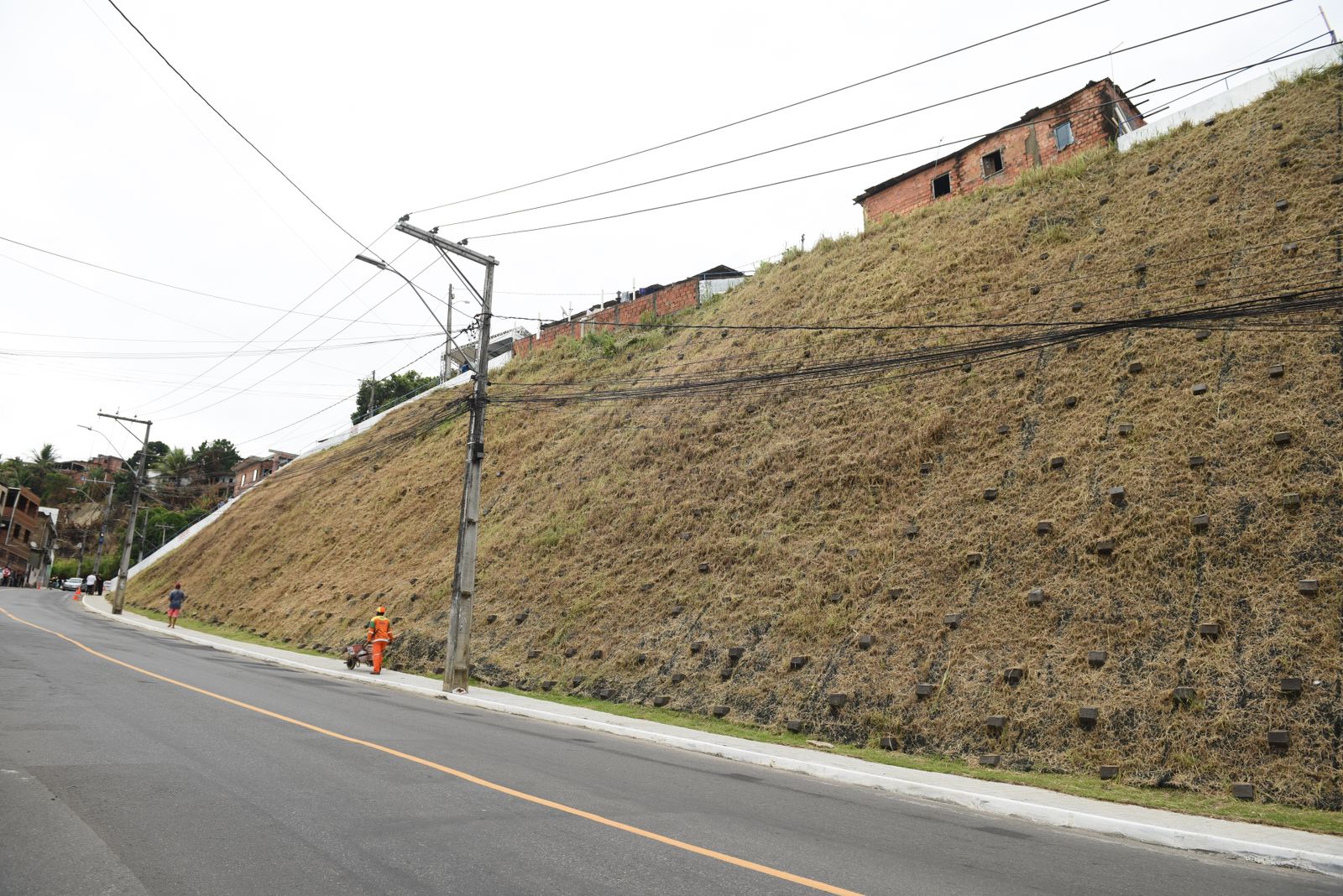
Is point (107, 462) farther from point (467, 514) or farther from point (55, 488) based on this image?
point (467, 514)

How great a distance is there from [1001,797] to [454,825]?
554cm

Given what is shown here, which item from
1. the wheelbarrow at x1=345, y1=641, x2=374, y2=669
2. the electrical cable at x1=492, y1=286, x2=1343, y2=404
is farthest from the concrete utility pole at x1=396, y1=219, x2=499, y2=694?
the wheelbarrow at x1=345, y1=641, x2=374, y2=669

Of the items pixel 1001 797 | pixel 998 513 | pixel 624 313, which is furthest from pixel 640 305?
pixel 1001 797

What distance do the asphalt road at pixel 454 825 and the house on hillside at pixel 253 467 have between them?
5646cm

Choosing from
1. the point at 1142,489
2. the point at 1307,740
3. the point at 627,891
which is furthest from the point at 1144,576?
the point at 627,891

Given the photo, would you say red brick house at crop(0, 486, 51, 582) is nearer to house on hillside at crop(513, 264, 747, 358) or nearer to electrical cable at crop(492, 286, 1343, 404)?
house on hillside at crop(513, 264, 747, 358)

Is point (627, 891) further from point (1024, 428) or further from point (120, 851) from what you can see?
point (1024, 428)

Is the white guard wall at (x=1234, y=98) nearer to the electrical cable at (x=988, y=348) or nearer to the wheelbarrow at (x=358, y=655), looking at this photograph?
the electrical cable at (x=988, y=348)

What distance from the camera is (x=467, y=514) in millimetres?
16812

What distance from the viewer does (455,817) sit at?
5695 millimetres

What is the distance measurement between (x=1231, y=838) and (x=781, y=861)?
162 inches

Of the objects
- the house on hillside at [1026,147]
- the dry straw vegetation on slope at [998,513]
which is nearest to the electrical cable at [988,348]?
the dry straw vegetation on slope at [998,513]

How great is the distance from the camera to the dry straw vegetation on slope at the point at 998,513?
9.52m

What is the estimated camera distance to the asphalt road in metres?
4.45
